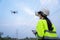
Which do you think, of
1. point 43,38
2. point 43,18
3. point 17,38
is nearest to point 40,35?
point 43,38

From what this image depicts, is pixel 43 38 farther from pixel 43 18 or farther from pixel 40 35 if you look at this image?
pixel 43 18

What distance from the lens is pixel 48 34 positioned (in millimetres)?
3266

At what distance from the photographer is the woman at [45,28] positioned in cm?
327

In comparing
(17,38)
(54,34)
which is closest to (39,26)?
(54,34)

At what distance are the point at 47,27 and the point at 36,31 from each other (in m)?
0.20

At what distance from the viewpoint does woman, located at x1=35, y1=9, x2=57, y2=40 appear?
10.7ft

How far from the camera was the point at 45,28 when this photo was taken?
332cm

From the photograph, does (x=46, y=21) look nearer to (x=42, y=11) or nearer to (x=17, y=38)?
(x=42, y=11)

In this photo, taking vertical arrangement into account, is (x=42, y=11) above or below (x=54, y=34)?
above

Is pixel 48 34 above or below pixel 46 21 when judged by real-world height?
below

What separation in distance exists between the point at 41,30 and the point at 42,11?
0.33 meters

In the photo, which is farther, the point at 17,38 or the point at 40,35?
the point at 17,38

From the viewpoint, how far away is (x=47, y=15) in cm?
343

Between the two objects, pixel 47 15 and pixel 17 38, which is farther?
pixel 17 38
